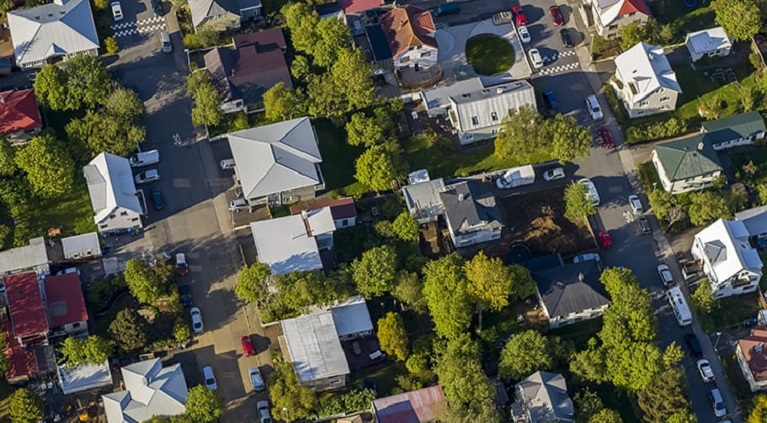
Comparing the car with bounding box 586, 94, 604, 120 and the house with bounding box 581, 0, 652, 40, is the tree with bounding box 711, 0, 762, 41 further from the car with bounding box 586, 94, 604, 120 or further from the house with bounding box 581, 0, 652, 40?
the car with bounding box 586, 94, 604, 120

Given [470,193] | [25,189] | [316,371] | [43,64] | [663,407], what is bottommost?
[663,407]

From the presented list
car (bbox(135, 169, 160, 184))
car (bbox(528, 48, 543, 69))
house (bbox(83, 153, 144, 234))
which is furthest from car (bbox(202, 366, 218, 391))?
car (bbox(528, 48, 543, 69))

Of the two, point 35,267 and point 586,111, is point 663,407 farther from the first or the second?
point 35,267

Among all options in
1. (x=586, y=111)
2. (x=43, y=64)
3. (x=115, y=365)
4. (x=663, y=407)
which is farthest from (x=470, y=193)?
(x=43, y=64)

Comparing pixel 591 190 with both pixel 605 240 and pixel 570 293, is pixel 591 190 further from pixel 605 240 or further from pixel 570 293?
pixel 570 293

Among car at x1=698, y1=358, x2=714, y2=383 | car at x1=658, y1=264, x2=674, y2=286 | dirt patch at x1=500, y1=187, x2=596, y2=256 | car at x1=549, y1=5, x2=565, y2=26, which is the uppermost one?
car at x1=549, y1=5, x2=565, y2=26

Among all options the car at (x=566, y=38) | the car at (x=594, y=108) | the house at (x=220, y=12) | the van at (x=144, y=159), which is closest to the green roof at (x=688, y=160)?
the car at (x=594, y=108)

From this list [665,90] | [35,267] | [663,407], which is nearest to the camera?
[663,407]
